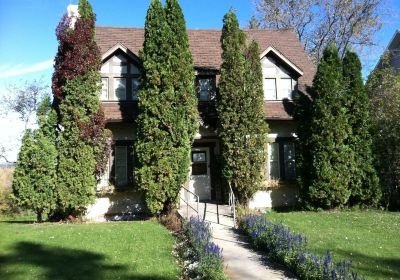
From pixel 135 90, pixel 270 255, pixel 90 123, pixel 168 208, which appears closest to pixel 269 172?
pixel 168 208

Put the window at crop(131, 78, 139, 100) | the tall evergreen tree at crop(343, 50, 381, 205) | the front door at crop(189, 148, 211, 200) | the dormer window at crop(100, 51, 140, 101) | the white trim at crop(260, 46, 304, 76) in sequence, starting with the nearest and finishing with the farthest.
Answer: the tall evergreen tree at crop(343, 50, 381, 205) → the dormer window at crop(100, 51, 140, 101) → the window at crop(131, 78, 139, 100) → the front door at crop(189, 148, 211, 200) → the white trim at crop(260, 46, 304, 76)

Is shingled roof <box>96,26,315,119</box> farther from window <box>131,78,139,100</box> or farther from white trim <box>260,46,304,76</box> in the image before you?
window <box>131,78,139,100</box>

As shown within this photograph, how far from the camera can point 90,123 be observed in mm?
14930

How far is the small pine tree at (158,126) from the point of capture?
14797 mm

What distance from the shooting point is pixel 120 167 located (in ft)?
55.9

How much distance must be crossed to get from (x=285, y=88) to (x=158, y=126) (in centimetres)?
670

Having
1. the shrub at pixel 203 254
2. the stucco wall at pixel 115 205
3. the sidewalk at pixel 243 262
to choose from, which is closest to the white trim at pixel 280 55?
the stucco wall at pixel 115 205

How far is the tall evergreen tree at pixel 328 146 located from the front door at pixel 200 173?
4.06m

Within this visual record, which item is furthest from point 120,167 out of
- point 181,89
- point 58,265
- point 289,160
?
point 58,265

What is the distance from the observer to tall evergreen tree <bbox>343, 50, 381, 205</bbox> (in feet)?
53.2

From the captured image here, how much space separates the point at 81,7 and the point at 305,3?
68.4 feet

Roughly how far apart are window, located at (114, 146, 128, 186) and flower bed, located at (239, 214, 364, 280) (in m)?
6.63

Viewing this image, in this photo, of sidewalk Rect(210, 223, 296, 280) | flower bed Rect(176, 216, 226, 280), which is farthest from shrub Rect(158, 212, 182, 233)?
sidewalk Rect(210, 223, 296, 280)

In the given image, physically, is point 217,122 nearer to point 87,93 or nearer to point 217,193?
point 217,193
